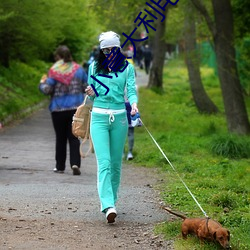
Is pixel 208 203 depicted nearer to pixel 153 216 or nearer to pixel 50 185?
pixel 153 216

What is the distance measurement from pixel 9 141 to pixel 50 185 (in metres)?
5.96

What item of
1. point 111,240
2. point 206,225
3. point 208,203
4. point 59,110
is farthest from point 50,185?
point 206,225

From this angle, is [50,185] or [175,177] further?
[175,177]

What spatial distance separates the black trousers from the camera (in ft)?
36.9

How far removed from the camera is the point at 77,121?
8.12 metres

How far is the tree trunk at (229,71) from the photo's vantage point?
16078 millimetres

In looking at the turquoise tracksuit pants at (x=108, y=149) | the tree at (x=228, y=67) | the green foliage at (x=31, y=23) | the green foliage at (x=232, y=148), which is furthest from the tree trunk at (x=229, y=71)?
the turquoise tracksuit pants at (x=108, y=149)

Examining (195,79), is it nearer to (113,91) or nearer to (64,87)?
(64,87)

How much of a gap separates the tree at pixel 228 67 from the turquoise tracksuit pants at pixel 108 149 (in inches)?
351

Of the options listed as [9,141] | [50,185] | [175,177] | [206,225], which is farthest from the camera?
[9,141]

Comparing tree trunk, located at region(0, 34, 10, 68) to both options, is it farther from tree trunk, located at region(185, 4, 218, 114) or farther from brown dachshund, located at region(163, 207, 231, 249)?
brown dachshund, located at region(163, 207, 231, 249)

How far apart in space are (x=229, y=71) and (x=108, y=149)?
925cm

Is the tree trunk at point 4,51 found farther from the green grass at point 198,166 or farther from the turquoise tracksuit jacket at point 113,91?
the turquoise tracksuit jacket at point 113,91

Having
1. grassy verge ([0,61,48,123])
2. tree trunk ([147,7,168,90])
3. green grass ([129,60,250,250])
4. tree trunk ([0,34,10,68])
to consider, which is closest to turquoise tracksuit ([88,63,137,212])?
green grass ([129,60,250,250])
